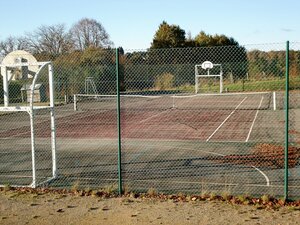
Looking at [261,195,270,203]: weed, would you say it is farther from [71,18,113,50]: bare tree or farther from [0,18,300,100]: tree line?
[71,18,113,50]: bare tree

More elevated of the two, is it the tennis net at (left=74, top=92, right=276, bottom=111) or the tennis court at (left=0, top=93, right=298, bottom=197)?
the tennis net at (left=74, top=92, right=276, bottom=111)

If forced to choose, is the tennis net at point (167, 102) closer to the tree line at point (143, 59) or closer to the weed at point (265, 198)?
the tree line at point (143, 59)

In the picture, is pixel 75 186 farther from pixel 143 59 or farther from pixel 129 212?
pixel 143 59

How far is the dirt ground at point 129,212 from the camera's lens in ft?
22.5

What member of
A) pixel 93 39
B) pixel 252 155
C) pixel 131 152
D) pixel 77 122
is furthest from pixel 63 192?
pixel 93 39

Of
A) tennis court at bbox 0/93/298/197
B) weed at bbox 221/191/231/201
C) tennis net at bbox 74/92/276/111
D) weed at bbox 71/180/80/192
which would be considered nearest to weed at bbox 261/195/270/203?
weed at bbox 221/191/231/201

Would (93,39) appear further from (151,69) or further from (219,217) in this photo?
(219,217)

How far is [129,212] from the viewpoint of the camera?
7.31 meters

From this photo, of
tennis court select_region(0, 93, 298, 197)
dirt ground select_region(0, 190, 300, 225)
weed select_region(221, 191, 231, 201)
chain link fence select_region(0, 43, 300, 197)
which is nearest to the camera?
dirt ground select_region(0, 190, 300, 225)

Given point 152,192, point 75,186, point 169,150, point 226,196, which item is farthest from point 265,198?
point 169,150

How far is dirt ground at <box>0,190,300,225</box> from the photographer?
6848mm

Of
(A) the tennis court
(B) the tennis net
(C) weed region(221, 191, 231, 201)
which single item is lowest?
(A) the tennis court

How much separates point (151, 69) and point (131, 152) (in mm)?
25274

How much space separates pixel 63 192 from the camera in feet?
28.5
